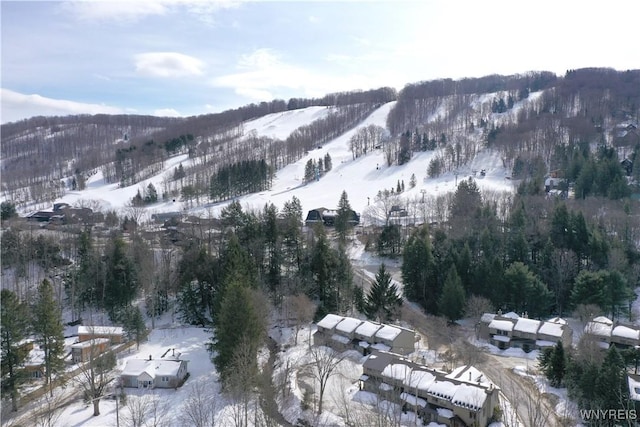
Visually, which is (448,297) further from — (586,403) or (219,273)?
(219,273)

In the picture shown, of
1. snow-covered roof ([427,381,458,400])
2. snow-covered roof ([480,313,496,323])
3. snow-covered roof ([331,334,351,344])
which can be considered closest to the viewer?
snow-covered roof ([427,381,458,400])

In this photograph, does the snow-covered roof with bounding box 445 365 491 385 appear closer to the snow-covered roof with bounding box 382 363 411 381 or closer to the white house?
the snow-covered roof with bounding box 382 363 411 381

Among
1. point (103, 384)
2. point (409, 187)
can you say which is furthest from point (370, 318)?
point (409, 187)

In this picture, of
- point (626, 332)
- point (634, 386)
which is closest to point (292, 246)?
point (626, 332)

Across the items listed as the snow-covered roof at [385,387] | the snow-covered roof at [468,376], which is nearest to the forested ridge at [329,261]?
the snow-covered roof at [468,376]

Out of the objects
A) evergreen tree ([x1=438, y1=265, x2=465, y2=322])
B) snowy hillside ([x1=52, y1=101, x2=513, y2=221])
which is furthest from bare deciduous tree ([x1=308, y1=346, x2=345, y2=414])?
snowy hillside ([x1=52, y1=101, x2=513, y2=221])
